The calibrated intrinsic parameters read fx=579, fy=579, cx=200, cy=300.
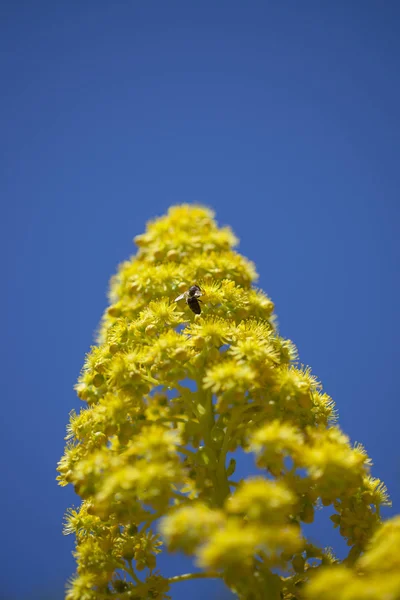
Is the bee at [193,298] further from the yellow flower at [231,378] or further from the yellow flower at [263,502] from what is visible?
the yellow flower at [263,502]

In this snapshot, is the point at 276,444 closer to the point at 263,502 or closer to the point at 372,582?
the point at 263,502

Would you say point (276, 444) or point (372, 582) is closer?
point (372, 582)

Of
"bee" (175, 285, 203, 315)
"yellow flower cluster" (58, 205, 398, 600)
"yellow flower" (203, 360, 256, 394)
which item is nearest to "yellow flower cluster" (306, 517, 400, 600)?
"yellow flower cluster" (58, 205, 398, 600)

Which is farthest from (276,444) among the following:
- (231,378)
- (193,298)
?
(193,298)

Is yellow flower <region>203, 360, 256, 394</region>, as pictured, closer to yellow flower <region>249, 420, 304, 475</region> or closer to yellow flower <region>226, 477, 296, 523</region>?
yellow flower <region>249, 420, 304, 475</region>

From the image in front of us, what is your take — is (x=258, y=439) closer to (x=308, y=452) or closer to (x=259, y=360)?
(x=308, y=452)

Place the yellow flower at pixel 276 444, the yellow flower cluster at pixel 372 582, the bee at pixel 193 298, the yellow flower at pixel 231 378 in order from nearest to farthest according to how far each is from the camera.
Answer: the yellow flower cluster at pixel 372 582 → the yellow flower at pixel 276 444 → the yellow flower at pixel 231 378 → the bee at pixel 193 298

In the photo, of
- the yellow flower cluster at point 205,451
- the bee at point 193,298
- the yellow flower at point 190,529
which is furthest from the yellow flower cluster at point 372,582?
the bee at point 193,298
